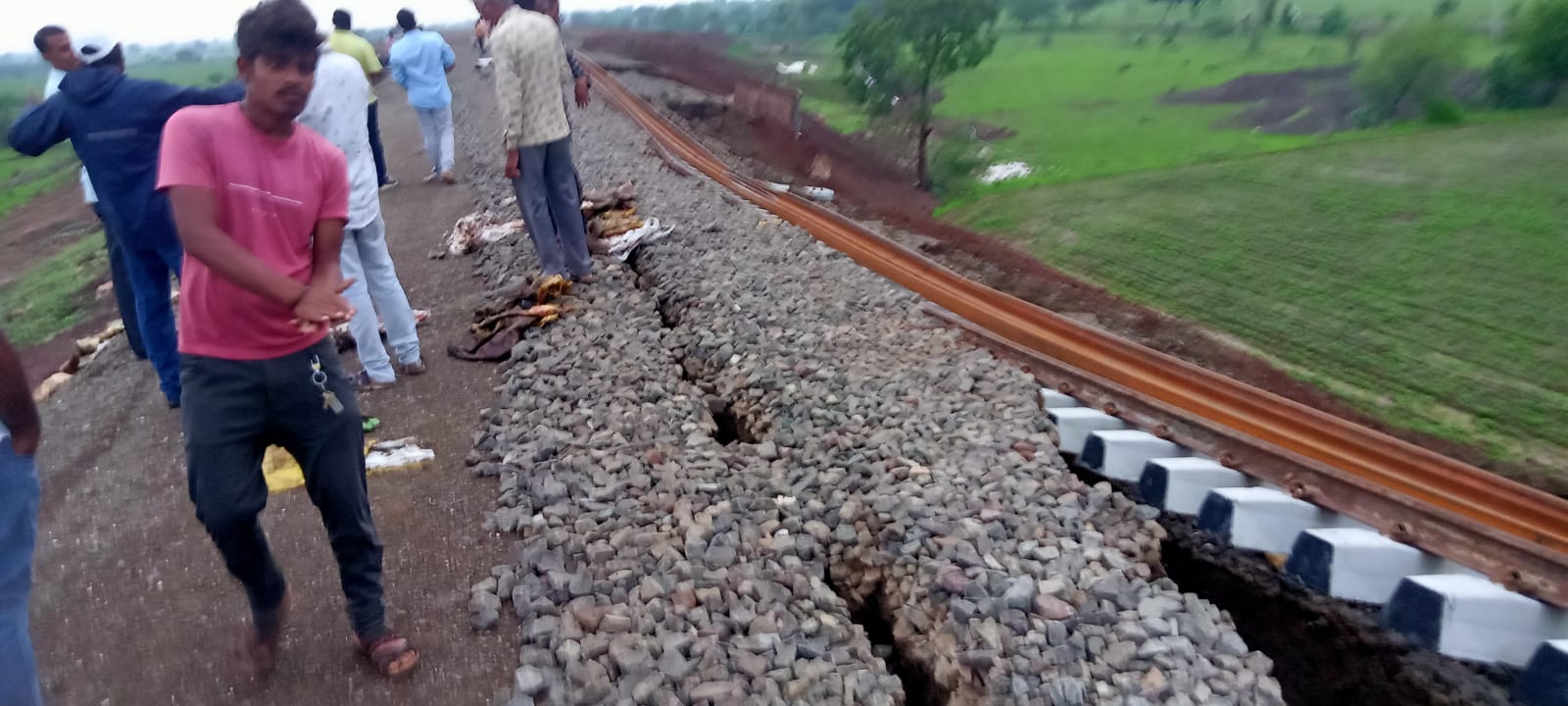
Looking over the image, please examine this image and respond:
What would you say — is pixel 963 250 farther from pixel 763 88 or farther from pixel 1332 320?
pixel 763 88

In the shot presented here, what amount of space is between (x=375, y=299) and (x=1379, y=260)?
33.0ft

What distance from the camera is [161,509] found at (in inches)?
158

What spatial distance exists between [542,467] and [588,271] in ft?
8.53

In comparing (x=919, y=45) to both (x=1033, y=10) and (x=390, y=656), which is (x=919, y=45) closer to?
(x=1033, y=10)

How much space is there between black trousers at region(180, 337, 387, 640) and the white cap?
223 centimetres

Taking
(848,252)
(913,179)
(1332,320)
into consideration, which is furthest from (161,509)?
(913,179)

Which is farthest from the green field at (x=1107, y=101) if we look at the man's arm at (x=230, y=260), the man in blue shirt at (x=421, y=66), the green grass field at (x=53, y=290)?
the man's arm at (x=230, y=260)

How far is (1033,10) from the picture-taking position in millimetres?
38812

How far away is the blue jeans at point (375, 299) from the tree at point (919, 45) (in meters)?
17.3

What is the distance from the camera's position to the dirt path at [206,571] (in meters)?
2.96

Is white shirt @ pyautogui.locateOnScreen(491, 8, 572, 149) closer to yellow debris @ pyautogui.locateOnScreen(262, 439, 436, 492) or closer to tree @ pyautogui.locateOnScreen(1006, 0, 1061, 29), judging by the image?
yellow debris @ pyautogui.locateOnScreen(262, 439, 436, 492)

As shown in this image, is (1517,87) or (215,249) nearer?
(215,249)

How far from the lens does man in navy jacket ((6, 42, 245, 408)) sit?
154 inches

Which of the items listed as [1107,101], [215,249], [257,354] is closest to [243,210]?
[215,249]
